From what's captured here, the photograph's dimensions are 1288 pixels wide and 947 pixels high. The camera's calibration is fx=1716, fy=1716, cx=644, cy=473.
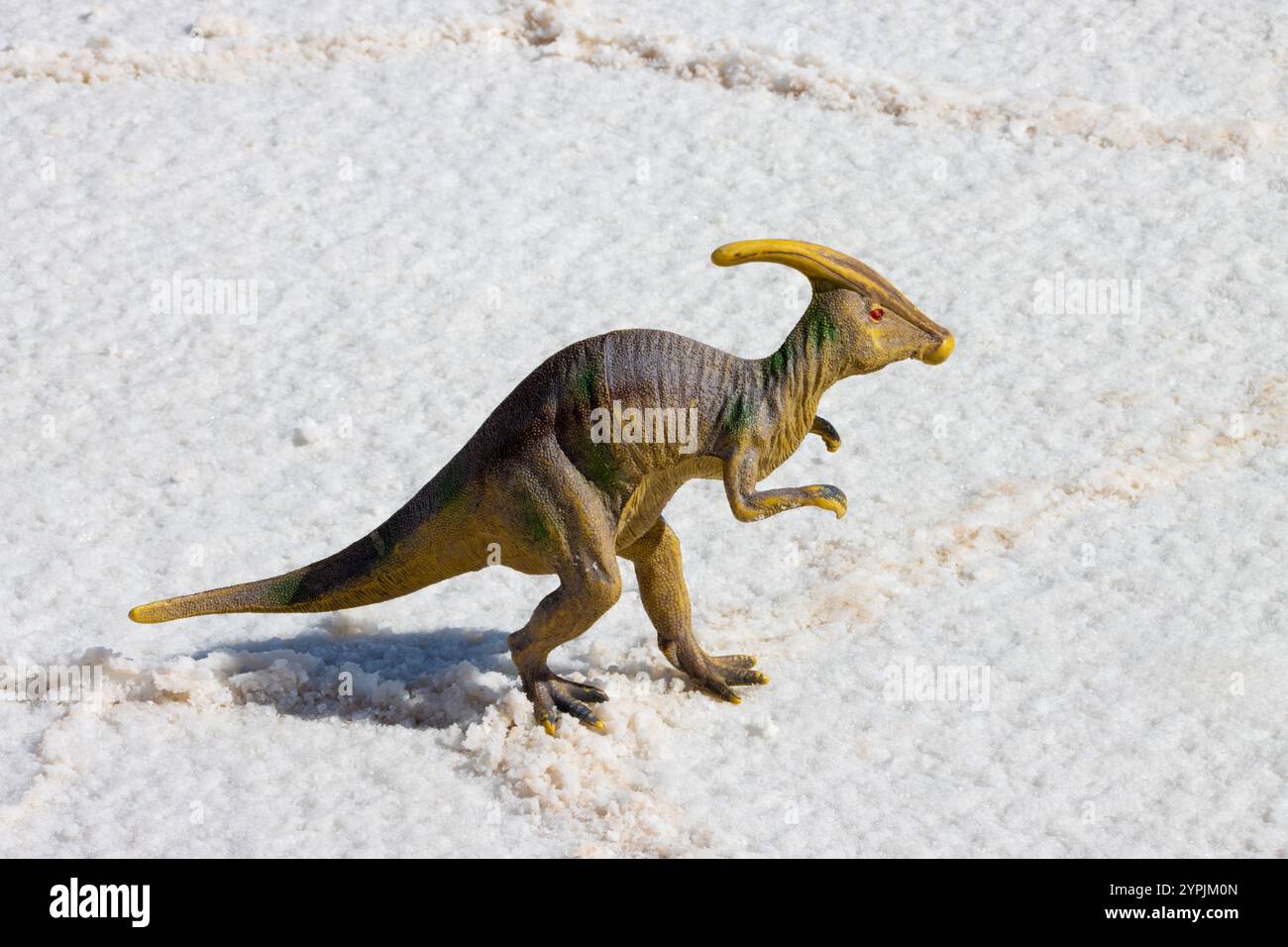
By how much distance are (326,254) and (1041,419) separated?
361 centimetres

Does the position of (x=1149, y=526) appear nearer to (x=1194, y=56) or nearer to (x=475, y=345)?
(x=475, y=345)

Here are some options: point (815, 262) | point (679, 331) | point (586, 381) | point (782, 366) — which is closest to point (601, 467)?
point (586, 381)

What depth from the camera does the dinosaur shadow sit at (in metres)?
5.90

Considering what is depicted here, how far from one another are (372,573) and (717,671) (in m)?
1.25

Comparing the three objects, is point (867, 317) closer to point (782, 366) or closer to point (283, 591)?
point (782, 366)

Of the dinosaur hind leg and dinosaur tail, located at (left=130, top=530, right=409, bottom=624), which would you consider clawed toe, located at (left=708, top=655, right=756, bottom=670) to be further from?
dinosaur tail, located at (left=130, top=530, right=409, bottom=624)

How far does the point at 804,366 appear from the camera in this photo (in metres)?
5.34

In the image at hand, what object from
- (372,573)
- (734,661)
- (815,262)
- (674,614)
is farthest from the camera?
(734,661)

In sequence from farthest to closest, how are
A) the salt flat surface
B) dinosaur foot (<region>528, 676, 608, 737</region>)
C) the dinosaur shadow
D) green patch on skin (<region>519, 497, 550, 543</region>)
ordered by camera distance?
the dinosaur shadow
dinosaur foot (<region>528, 676, 608, 737</region>)
the salt flat surface
green patch on skin (<region>519, 497, 550, 543</region>)

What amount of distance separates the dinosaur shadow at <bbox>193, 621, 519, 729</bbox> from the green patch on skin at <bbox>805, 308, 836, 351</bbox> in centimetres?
163

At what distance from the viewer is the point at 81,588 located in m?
6.67

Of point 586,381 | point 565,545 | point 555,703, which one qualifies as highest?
point 586,381

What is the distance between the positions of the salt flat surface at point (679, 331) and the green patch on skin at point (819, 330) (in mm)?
1361

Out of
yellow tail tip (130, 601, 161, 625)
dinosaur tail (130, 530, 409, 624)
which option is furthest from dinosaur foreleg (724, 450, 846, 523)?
yellow tail tip (130, 601, 161, 625)
